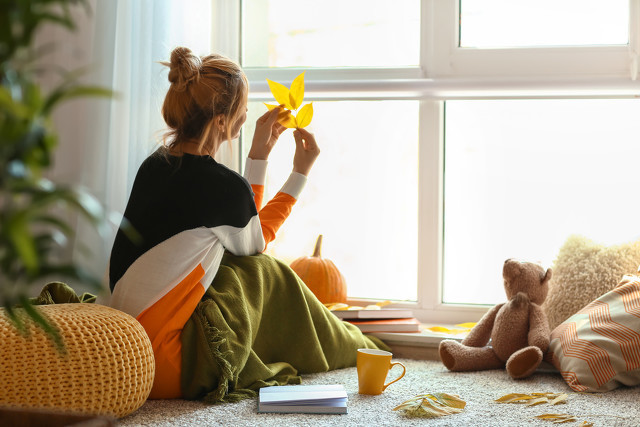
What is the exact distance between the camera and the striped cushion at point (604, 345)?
153 cm

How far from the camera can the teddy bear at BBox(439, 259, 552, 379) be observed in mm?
1743

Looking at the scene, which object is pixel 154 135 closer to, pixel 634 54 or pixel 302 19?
pixel 302 19

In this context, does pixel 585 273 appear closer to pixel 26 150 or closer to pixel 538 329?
pixel 538 329

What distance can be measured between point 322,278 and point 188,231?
2.21 ft

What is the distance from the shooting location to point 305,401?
1.39 metres

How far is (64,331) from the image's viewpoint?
1.22 metres

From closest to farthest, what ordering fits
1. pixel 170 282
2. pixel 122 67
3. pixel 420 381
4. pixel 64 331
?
pixel 64 331 → pixel 170 282 → pixel 420 381 → pixel 122 67

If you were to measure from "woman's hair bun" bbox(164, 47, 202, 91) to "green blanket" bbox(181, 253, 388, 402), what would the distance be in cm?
41

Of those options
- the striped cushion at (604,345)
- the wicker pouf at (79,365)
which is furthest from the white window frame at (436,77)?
the wicker pouf at (79,365)

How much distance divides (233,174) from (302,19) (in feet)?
3.11

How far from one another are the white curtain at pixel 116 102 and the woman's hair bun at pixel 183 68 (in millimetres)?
358

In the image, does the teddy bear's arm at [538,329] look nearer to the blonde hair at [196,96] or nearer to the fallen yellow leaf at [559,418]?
the fallen yellow leaf at [559,418]

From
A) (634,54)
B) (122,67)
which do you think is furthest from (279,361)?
(634,54)

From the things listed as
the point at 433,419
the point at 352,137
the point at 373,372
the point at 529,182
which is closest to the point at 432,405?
the point at 433,419
